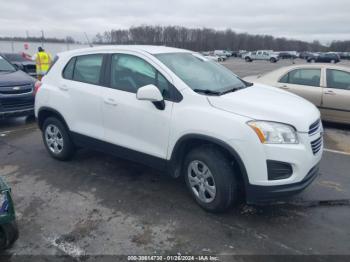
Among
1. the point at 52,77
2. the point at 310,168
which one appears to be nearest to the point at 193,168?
the point at 310,168

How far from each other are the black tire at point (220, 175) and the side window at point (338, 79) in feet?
15.8

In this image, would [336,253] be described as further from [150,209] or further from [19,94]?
[19,94]

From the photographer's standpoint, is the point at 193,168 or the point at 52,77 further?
the point at 52,77

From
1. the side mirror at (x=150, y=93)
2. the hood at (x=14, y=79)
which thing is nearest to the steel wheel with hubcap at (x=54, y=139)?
the side mirror at (x=150, y=93)

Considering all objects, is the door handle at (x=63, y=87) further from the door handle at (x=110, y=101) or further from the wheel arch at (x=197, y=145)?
the wheel arch at (x=197, y=145)

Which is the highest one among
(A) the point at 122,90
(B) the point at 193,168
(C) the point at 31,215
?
(A) the point at 122,90

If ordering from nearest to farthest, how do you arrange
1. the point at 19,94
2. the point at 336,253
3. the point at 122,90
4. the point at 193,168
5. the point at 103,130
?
the point at 336,253, the point at 193,168, the point at 122,90, the point at 103,130, the point at 19,94

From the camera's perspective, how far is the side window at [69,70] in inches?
192

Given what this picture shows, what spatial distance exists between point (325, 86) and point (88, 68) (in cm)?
514

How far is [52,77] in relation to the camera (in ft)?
16.7

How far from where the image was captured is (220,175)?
11.1ft

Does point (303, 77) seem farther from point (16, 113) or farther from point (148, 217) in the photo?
point (16, 113)

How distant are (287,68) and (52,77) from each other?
5303mm

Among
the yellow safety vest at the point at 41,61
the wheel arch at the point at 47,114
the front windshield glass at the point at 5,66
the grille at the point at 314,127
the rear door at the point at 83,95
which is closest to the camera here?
the grille at the point at 314,127
